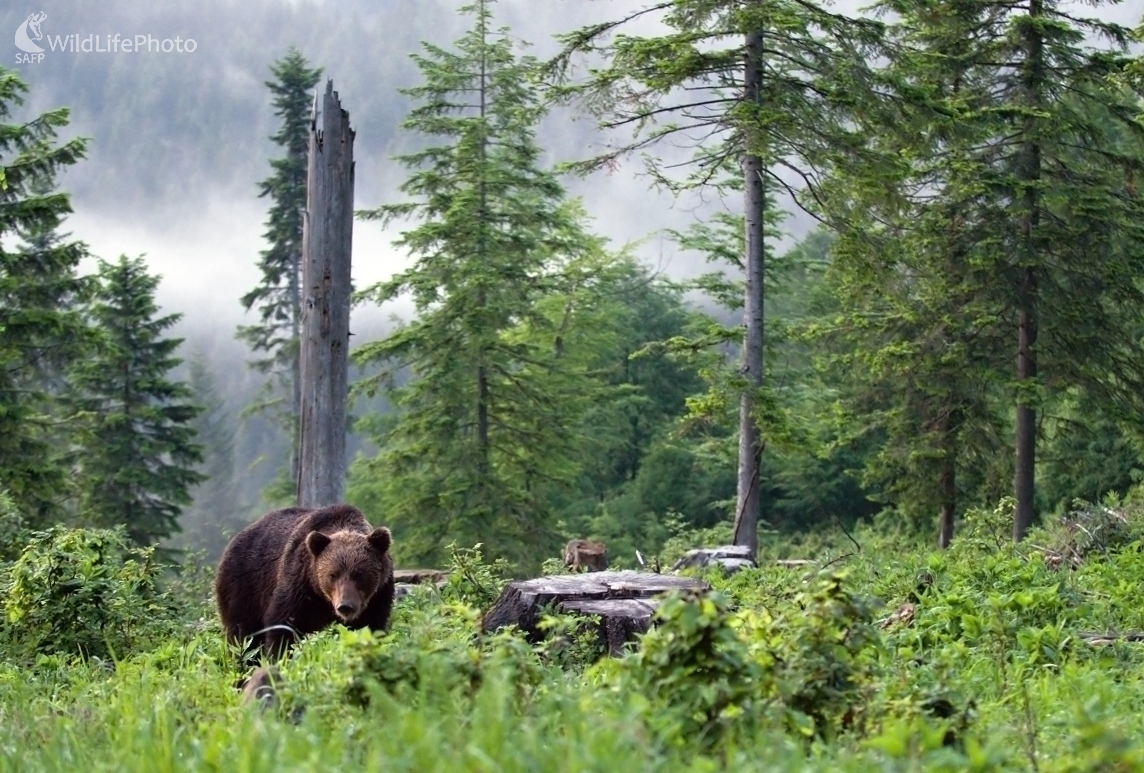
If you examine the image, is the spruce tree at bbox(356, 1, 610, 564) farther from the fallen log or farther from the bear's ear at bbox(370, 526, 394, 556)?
the bear's ear at bbox(370, 526, 394, 556)

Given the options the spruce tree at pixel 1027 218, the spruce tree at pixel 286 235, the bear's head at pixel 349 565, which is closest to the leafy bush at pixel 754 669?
the bear's head at pixel 349 565

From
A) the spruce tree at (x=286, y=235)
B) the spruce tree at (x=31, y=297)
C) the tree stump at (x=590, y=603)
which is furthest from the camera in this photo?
the spruce tree at (x=286, y=235)

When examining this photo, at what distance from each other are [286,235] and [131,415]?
37.4 feet

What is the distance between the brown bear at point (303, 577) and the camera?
295 inches

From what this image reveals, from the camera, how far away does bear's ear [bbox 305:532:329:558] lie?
752 centimetres

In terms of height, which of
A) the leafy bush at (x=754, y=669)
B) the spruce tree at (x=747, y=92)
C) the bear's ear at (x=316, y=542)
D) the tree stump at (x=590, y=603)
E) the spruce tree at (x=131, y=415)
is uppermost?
the spruce tree at (x=747, y=92)

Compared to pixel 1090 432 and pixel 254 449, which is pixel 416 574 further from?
pixel 254 449

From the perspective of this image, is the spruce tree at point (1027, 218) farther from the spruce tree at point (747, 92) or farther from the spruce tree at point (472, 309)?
the spruce tree at point (472, 309)

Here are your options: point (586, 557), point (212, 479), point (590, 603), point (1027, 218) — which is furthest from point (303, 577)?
point (212, 479)

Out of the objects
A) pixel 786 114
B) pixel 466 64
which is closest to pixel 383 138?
pixel 466 64

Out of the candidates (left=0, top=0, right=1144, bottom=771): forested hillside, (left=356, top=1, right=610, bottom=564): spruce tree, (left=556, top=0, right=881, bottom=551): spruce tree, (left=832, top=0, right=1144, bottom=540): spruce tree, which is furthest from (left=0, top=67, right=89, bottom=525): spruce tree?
(left=832, top=0, right=1144, bottom=540): spruce tree

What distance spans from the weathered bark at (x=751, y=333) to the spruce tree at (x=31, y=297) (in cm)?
1177

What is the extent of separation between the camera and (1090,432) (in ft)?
72.1

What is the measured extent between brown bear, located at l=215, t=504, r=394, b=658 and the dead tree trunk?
3.76 meters
